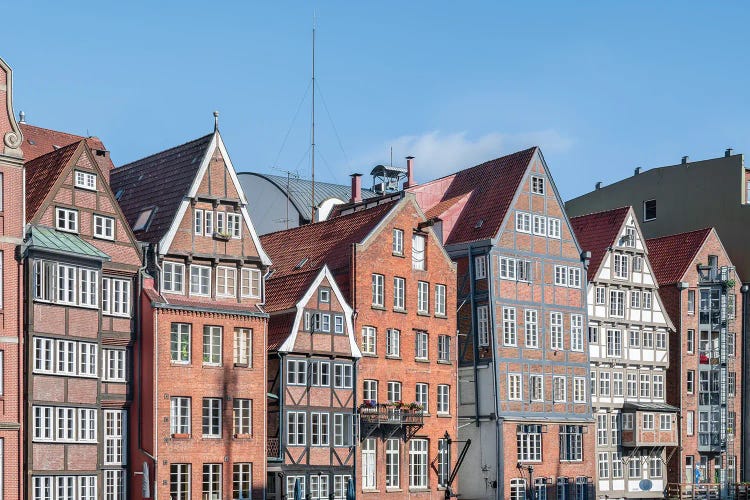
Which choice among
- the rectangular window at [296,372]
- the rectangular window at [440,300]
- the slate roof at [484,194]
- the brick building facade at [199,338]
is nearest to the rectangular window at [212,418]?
the brick building facade at [199,338]

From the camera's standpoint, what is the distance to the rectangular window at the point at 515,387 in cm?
6612

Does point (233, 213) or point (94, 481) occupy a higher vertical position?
point (233, 213)

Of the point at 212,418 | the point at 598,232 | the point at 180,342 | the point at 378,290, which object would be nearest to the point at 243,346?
the point at 180,342

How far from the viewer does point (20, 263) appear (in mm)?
47719

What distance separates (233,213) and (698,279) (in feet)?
111

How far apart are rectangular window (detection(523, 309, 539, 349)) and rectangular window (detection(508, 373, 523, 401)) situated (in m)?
1.95

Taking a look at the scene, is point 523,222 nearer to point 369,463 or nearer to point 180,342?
point 369,463

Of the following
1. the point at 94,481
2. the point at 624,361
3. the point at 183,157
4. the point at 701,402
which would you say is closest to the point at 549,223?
the point at 624,361

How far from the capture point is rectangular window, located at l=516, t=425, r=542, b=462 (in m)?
66.1

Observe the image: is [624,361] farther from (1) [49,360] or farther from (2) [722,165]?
(1) [49,360]

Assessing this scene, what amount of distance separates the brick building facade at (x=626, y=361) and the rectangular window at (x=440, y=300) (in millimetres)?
11252

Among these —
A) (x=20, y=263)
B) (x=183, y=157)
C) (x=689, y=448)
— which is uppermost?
(x=183, y=157)

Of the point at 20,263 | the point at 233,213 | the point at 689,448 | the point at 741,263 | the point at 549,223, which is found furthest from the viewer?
the point at 741,263

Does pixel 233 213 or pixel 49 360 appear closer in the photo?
pixel 49 360
